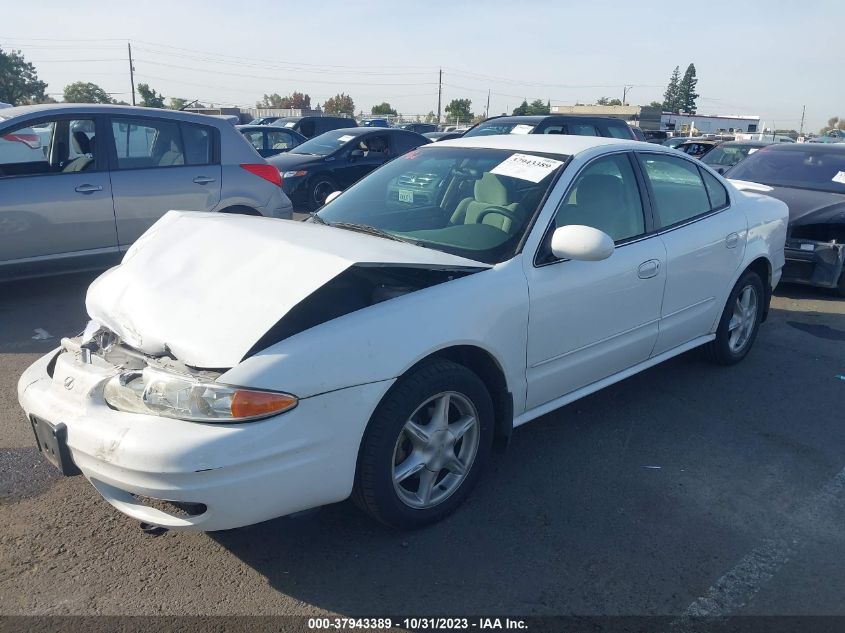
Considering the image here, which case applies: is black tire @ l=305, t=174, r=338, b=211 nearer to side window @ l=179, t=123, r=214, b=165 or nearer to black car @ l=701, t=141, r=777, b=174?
side window @ l=179, t=123, r=214, b=165

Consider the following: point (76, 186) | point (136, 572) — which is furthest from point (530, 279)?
point (76, 186)

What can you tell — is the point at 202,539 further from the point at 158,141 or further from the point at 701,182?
the point at 158,141

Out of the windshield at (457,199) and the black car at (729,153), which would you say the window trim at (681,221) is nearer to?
the windshield at (457,199)

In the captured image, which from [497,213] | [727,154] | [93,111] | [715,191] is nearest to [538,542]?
[497,213]

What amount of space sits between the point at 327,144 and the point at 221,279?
9.88m

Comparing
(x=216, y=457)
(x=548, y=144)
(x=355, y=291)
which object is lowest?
(x=216, y=457)

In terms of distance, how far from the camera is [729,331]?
4855mm

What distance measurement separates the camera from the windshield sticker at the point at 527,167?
361 cm

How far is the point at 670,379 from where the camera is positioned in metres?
4.79

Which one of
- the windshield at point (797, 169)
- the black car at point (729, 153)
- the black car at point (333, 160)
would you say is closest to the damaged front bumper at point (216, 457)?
the windshield at point (797, 169)

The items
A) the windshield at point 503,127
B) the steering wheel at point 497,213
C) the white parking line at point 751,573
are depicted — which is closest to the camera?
the white parking line at point 751,573

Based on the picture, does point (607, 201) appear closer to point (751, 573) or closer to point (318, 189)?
point (751, 573)

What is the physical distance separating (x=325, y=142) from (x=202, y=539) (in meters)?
10.4

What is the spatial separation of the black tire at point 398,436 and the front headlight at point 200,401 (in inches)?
15.5
